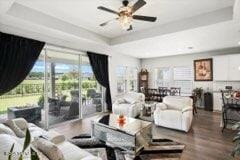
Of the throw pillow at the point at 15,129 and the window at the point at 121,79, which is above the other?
the window at the point at 121,79

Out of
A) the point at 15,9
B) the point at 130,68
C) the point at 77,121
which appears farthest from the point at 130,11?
the point at 130,68

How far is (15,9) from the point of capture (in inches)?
119

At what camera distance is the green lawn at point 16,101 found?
381 centimetres

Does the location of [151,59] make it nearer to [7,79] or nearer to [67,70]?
[67,70]

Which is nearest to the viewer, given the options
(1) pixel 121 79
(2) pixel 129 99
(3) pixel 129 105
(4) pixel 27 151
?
(4) pixel 27 151

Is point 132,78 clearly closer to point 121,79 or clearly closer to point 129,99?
point 121,79

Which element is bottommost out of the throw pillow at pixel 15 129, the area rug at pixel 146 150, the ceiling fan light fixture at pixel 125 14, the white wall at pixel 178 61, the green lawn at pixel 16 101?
the area rug at pixel 146 150

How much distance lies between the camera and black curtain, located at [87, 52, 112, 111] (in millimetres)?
5784

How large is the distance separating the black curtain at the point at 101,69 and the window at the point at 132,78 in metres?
2.02

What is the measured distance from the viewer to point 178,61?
306 inches

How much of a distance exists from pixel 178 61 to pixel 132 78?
2426 millimetres

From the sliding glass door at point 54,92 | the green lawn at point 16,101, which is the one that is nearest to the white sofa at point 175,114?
the sliding glass door at point 54,92

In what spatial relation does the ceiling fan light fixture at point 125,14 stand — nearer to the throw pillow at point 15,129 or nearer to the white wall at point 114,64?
the throw pillow at point 15,129

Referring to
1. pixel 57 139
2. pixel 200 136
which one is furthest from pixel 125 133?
pixel 200 136
